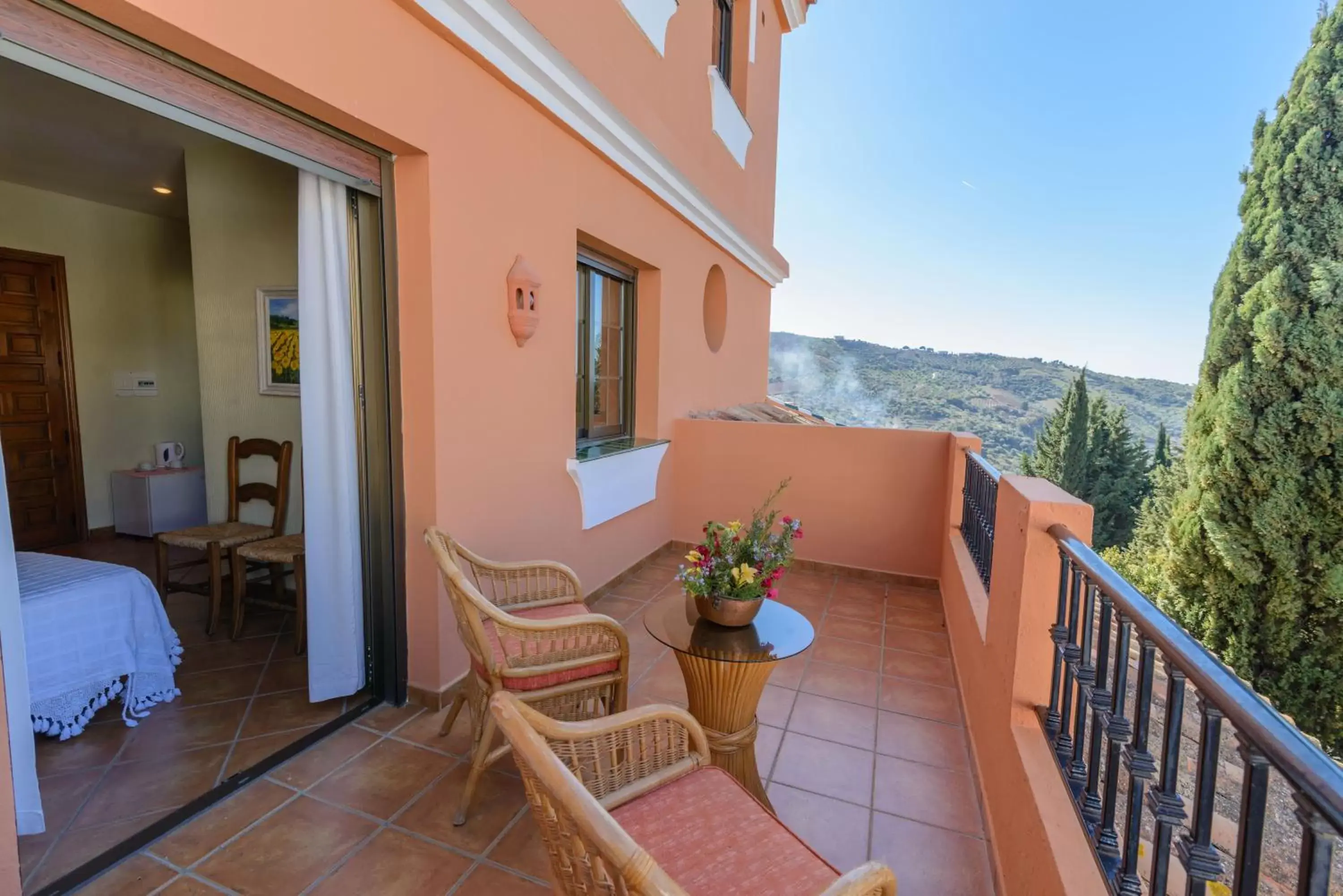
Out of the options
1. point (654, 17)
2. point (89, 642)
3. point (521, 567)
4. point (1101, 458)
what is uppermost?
point (654, 17)

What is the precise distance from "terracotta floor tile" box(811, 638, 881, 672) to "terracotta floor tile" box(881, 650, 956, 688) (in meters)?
0.05

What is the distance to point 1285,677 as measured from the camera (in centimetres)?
565

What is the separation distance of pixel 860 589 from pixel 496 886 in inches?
124

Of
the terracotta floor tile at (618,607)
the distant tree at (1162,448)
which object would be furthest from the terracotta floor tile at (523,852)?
the distant tree at (1162,448)

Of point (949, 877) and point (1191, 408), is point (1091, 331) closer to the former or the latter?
point (1191, 408)

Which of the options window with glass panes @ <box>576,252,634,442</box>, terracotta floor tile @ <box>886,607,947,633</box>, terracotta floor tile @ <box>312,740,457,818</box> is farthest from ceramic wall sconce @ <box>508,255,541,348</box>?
terracotta floor tile @ <box>886,607,947,633</box>

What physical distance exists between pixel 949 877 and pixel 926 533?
110 inches

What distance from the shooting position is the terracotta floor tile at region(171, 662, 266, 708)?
252cm

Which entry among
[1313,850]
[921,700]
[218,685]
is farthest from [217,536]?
[1313,850]

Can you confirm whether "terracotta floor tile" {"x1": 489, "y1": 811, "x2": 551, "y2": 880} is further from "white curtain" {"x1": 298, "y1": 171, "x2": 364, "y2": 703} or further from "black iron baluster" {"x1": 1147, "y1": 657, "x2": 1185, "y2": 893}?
"black iron baluster" {"x1": 1147, "y1": 657, "x2": 1185, "y2": 893}

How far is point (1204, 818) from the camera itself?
0.84 m

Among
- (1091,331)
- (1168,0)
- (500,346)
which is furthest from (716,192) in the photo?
(1091,331)

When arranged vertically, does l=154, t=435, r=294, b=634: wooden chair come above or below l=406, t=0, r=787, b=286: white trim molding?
below

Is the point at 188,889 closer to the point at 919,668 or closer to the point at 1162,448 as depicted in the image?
the point at 919,668
